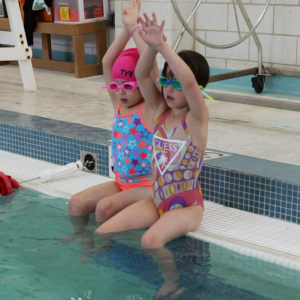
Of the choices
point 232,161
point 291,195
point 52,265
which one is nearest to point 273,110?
point 232,161

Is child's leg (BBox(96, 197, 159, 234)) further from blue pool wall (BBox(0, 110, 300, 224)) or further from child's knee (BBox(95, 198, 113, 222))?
blue pool wall (BBox(0, 110, 300, 224))

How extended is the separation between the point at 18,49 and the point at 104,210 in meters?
3.25

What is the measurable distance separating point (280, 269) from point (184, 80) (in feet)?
2.63

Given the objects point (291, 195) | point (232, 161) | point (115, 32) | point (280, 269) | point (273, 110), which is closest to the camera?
point (280, 269)

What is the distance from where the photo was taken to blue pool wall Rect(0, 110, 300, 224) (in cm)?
236

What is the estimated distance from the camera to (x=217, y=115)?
12.9 ft

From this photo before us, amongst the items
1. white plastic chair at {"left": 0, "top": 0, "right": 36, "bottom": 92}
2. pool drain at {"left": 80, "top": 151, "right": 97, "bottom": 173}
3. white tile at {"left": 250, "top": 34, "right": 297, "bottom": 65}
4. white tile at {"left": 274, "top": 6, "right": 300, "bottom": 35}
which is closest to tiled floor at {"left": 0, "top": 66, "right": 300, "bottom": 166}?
white plastic chair at {"left": 0, "top": 0, "right": 36, "bottom": 92}

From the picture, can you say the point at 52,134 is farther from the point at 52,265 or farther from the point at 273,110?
the point at 273,110

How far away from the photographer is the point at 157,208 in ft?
7.39

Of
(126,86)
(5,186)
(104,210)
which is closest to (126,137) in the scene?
(126,86)

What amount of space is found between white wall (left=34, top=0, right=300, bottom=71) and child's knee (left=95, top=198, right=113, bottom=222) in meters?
3.45

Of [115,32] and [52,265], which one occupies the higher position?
[115,32]

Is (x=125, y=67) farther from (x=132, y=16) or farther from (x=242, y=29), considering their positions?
(x=242, y=29)

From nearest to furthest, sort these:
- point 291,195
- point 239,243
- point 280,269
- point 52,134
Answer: point 280,269
point 239,243
point 291,195
point 52,134
